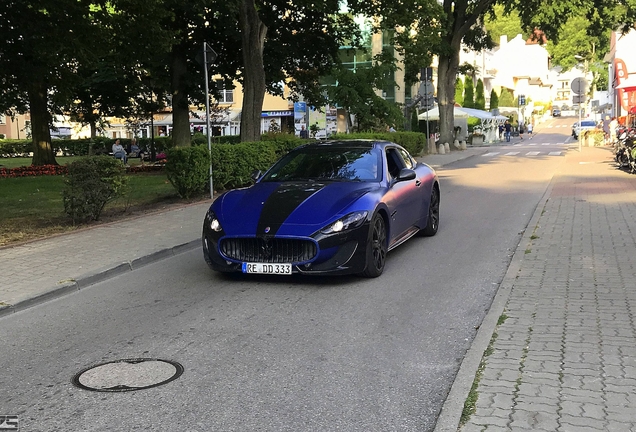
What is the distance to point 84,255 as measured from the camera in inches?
346

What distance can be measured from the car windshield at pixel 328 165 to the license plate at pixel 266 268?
5.56 ft

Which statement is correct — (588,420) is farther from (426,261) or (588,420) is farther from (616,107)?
(616,107)

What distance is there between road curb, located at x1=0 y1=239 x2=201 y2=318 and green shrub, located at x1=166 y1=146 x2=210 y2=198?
5235 mm

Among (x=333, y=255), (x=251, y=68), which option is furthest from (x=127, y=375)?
(x=251, y=68)

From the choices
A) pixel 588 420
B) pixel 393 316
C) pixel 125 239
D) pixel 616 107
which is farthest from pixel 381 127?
pixel 588 420

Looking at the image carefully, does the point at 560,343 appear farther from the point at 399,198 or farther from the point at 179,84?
the point at 179,84

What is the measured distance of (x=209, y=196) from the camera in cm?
1575

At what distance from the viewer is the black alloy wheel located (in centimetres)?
1008

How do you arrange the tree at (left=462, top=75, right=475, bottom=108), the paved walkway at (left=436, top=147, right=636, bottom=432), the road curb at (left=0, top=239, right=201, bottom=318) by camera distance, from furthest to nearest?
the tree at (left=462, top=75, right=475, bottom=108) < the road curb at (left=0, top=239, right=201, bottom=318) < the paved walkway at (left=436, top=147, right=636, bottom=432)

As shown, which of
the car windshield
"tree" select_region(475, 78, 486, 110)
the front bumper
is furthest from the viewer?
"tree" select_region(475, 78, 486, 110)

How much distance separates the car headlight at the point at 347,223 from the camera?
6.82 metres

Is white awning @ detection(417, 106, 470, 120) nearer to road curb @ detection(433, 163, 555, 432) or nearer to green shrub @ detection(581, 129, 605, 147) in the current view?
green shrub @ detection(581, 129, 605, 147)

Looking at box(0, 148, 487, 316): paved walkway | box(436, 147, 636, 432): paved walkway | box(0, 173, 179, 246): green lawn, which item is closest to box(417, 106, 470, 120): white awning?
box(0, 173, 179, 246): green lawn

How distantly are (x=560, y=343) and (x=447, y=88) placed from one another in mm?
35229
